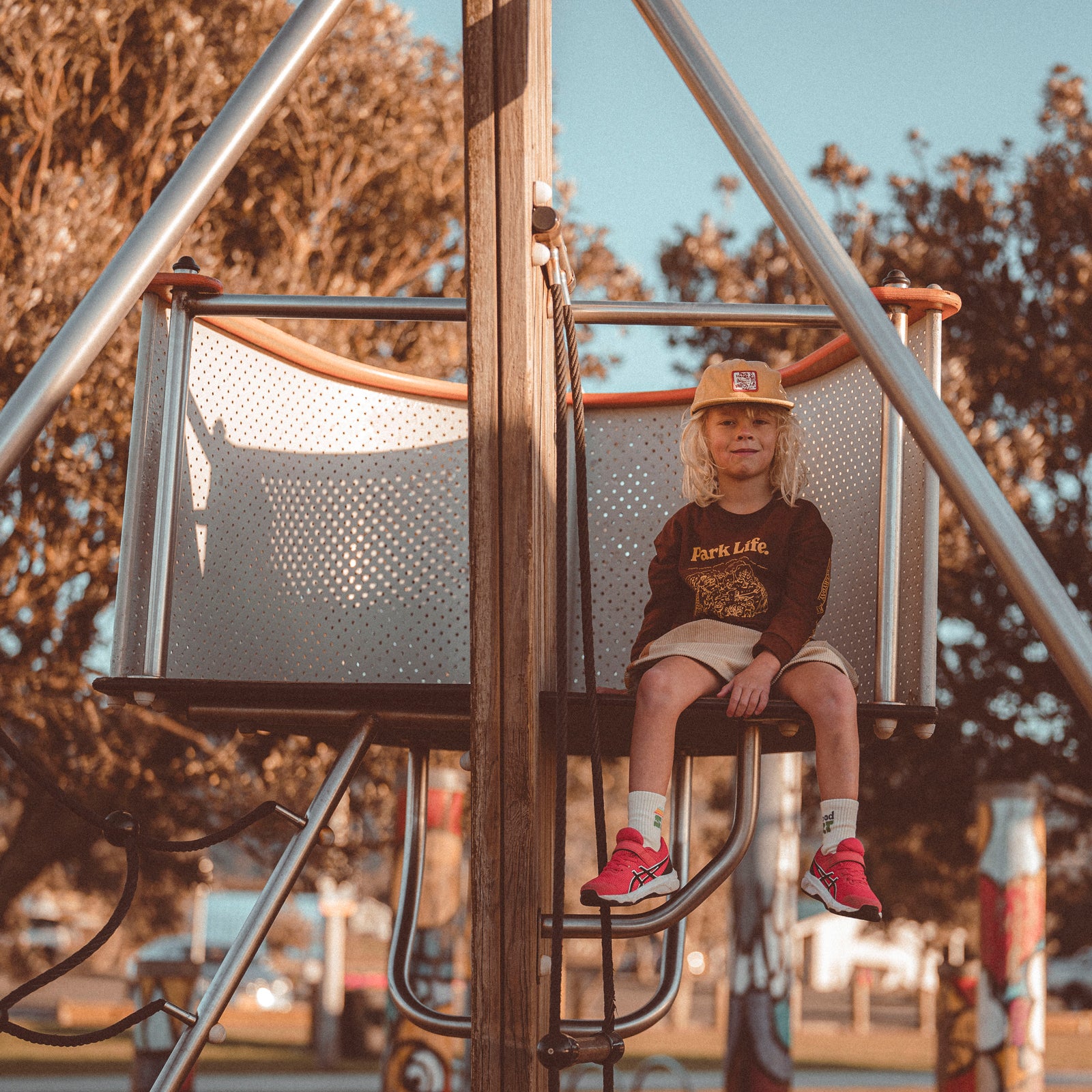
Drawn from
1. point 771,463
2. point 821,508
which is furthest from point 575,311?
point 821,508

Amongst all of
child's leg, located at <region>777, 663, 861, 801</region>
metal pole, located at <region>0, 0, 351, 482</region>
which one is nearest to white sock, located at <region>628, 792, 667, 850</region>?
child's leg, located at <region>777, 663, 861, 801</region>

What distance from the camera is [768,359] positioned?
1061 centimetres

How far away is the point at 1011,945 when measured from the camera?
8.80m

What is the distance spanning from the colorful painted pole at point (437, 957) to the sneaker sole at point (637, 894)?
5.92m

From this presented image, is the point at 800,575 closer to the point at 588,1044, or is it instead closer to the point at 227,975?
the point at 588,1044

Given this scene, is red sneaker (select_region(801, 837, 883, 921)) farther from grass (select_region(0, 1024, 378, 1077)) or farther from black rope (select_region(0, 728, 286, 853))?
grass (select_region(0, 1024, 378, 1077))

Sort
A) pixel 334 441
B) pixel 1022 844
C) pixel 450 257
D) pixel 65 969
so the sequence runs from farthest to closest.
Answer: pixel 450 257, pixel 1022 844, pixel 334 441, pixel 65 969

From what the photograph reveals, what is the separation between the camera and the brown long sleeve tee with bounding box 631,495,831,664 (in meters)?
2.75

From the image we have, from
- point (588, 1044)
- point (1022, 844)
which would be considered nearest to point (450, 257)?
point (1022, 844)

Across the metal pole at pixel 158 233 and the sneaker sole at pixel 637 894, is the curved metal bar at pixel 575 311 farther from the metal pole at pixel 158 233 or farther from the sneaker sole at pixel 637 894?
the sneaker sole at pixel 637 894

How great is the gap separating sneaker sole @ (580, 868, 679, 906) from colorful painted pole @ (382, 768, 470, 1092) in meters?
5.92

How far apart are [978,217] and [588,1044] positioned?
1156cm

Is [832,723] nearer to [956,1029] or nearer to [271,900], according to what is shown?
[271,900]

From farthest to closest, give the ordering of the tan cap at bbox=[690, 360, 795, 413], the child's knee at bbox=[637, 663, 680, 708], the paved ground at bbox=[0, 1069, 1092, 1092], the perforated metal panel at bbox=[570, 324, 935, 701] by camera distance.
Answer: the paved ground at bbox=[0, 1069, 1092, 1092], the tan cap at bbox=[690, 360, 795, 413], the perforated metal panel at bbox=[570, 324, 935, 701], the child's knee at bbox=[637, 663, 680, 708]
